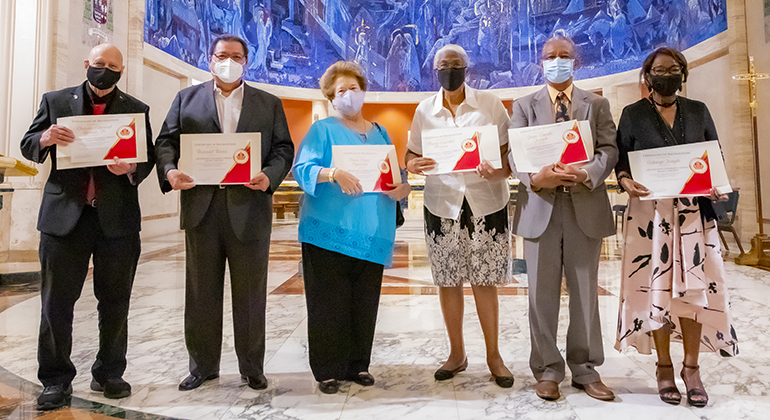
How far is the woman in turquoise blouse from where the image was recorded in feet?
7.91

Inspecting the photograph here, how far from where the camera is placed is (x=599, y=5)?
14.1 m

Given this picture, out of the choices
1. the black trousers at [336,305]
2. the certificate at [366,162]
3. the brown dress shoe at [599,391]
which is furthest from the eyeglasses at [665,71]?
the black trousers at [336,305]

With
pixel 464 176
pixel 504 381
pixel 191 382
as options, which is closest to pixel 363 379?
pixel 504 381

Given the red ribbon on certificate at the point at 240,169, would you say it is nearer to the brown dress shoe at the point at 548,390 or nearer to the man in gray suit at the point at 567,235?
the man in gray suit at the point at 567,235

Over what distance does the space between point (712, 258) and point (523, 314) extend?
6.78ft

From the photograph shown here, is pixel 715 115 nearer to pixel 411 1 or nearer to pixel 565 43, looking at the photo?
pixel 565 43

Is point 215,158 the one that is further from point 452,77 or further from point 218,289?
point 452,77

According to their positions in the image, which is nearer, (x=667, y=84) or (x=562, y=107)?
(x=667, y=84)

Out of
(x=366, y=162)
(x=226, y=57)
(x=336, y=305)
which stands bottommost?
(x=336, y=305)

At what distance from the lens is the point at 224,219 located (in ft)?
7.99

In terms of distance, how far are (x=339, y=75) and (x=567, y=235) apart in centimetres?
156

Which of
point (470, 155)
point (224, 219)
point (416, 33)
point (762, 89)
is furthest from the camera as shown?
point (416, 33)

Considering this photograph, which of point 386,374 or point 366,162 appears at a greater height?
point 366,162

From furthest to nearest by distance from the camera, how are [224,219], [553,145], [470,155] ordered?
[224,219], [470,155], [553,145]
